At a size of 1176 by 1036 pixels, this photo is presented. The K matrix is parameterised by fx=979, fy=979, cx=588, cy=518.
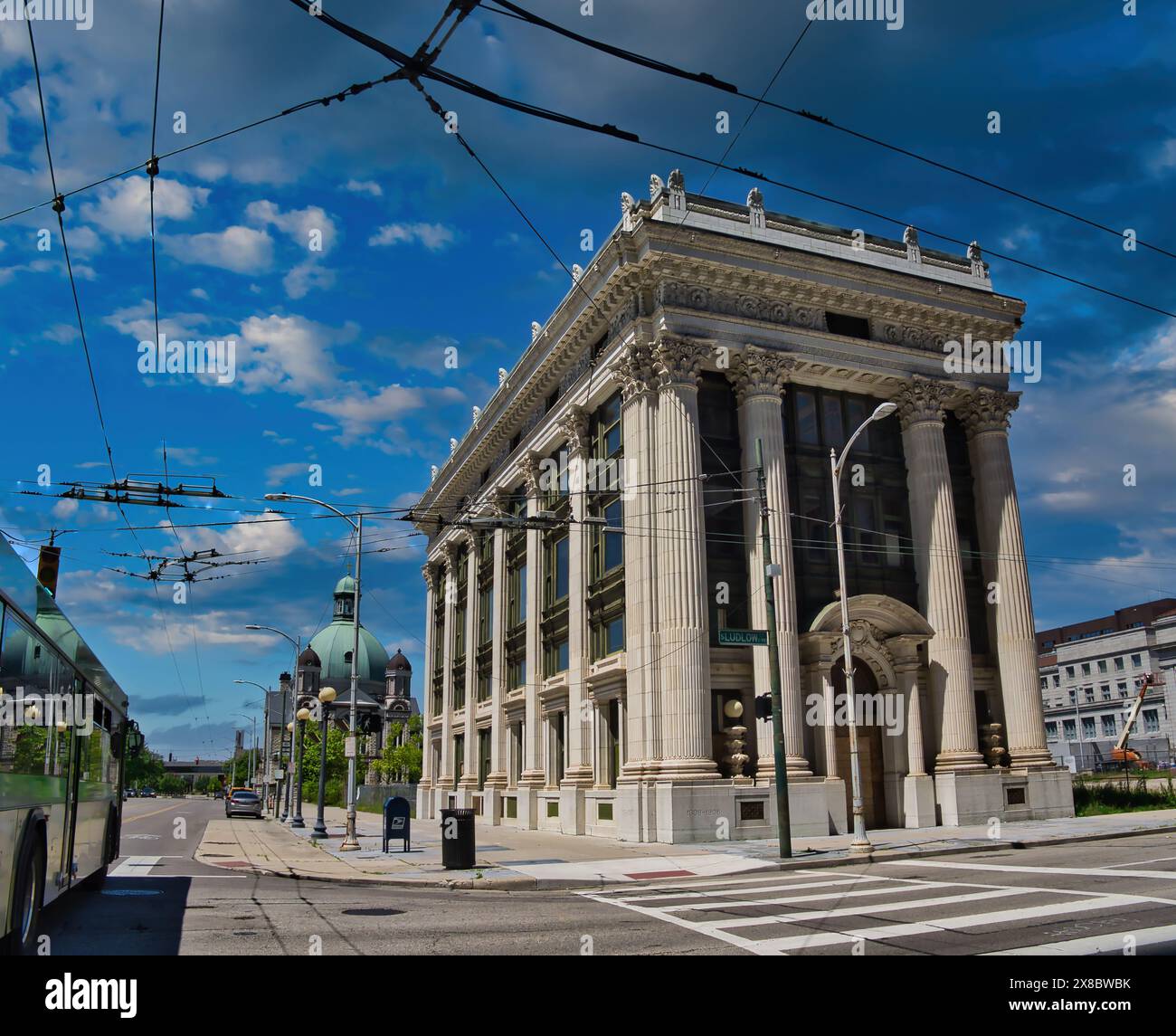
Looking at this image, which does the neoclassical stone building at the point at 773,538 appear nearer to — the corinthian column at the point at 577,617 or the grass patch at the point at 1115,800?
the corinthian column at the point at 577,617

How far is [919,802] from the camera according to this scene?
99.9ft

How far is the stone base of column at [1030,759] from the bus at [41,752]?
2784 centimetres

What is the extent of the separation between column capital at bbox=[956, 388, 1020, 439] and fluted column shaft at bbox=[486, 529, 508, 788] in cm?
1984

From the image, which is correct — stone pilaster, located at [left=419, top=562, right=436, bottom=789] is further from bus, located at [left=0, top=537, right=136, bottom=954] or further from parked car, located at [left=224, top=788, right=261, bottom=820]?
bus, located at [left=0, top=537, right=136, bottom=954]

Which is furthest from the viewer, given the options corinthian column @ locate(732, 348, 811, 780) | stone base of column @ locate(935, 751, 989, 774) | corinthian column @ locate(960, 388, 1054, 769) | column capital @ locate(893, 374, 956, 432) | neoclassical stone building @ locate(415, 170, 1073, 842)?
column capital @ locate(893, 374, 956, 432)

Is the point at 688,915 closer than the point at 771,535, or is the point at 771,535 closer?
the point at 688,915

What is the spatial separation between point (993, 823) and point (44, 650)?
2397cm

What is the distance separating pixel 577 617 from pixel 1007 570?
50.0 feet

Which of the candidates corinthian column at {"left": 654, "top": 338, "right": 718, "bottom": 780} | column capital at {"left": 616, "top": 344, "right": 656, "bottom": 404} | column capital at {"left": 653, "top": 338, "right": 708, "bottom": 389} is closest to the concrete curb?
corinthian column at {"left": 654, "top": 338, "right": 718, "bottom": 780}

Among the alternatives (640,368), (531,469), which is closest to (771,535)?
(640,368)

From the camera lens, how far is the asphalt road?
1067 centimetres

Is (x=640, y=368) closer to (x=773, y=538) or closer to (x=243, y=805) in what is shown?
(x=773, y=538)
